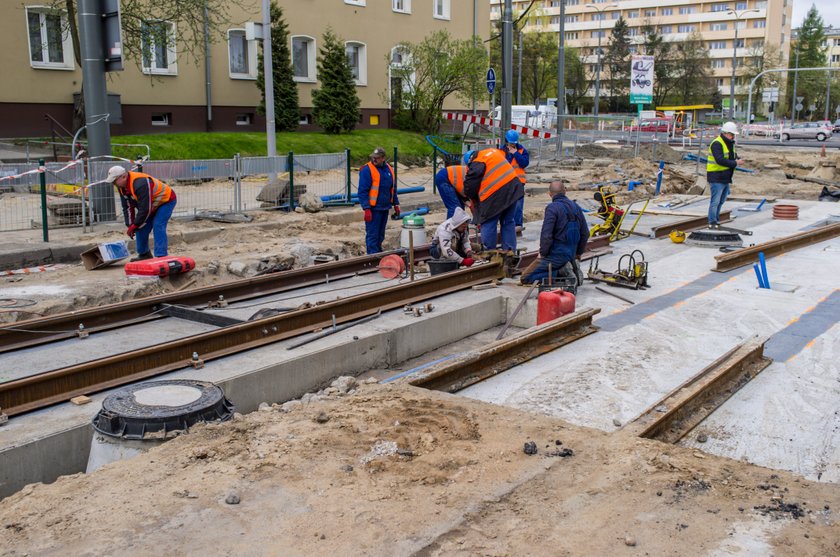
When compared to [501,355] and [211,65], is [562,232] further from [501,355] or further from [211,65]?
[211,65]

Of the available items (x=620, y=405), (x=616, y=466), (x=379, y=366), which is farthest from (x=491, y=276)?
(x=616, y=466)

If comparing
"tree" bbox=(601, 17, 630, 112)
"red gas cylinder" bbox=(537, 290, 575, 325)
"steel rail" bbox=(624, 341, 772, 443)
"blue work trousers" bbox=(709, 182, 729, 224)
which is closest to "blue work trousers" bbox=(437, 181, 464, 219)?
"red gas cylinder" bbox=(537, 290, 575, 325)

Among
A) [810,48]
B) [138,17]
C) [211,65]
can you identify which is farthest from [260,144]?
[810,48]

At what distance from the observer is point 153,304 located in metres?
9.48

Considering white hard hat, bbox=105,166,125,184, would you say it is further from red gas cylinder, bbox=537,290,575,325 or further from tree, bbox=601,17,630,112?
tree, bbox=601,17,630,112

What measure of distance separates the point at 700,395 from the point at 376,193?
6733mm

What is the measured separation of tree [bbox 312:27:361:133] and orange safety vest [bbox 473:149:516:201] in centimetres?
2170

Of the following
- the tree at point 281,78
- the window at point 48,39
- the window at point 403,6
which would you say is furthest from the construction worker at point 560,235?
the window at point 403,6

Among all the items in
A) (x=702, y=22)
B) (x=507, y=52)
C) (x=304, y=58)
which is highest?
(x=702, y=22)

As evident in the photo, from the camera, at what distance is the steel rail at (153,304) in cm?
832

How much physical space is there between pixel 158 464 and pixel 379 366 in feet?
12.0

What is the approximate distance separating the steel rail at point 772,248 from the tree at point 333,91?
20.1 meters

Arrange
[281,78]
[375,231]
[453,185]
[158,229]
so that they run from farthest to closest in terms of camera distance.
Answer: [281,78], [375,231], [453,185], [158,229]

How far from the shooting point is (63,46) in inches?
984
